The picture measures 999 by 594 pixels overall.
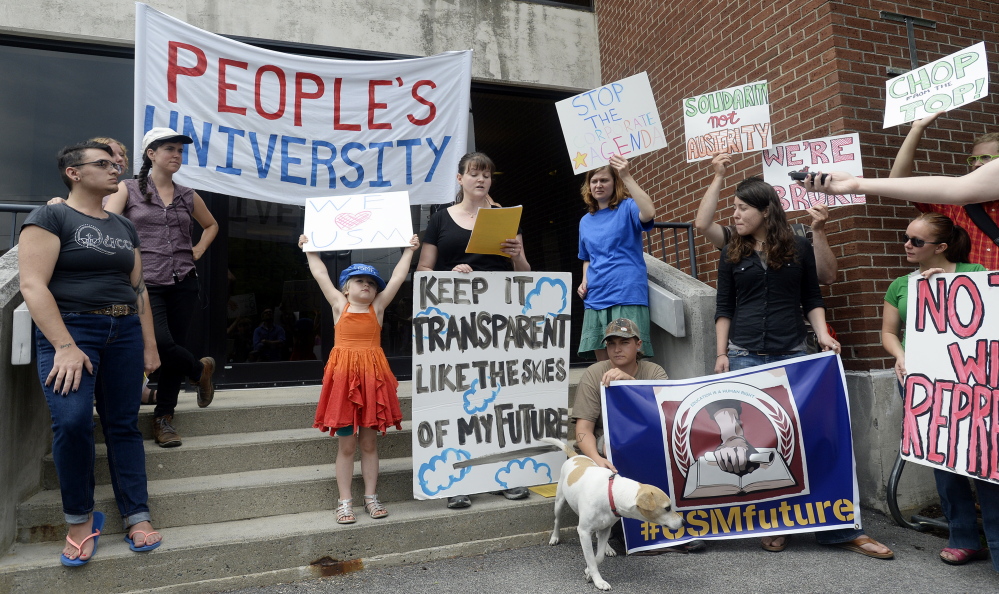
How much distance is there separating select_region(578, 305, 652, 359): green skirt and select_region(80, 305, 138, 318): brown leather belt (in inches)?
99.1

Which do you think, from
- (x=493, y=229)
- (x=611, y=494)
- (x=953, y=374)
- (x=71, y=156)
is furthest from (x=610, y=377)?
(x=71, y=156)

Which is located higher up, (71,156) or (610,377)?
(71,156)

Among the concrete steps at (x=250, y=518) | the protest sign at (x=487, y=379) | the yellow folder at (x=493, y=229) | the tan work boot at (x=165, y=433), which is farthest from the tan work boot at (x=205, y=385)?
the yellow folder at (x=493, y=229)

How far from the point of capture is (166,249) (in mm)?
3713

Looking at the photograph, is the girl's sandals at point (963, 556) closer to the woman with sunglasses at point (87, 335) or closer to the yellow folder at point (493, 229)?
the yellow folder at point (493, 229)

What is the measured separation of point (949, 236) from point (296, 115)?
4.17m

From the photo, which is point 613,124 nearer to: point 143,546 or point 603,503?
point 603,503

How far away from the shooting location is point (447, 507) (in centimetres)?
362

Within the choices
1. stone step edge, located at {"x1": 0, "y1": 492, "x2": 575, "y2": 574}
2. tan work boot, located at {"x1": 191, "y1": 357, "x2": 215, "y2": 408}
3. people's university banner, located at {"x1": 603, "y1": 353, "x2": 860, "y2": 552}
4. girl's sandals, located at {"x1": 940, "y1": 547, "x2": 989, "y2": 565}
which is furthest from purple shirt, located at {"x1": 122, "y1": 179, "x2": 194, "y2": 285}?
girl's sandals, located at {"x1": 940, "y1": 547, "x2": 989, "y2": 565}

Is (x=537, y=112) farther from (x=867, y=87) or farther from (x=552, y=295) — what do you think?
(x=552, y=295)

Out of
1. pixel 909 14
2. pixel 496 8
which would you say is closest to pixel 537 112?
pixel 496 8

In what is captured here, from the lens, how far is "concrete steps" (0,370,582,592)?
2982 mm

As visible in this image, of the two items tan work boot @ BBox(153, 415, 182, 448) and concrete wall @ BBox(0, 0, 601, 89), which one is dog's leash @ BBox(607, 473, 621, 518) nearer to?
tan work boot @ BBox(153, 415, 182, 448)

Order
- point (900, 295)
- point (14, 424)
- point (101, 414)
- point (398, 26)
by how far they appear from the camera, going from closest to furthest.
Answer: point (101, 414) → point (14, 424) → point (900, 295) → point (398, 26)
